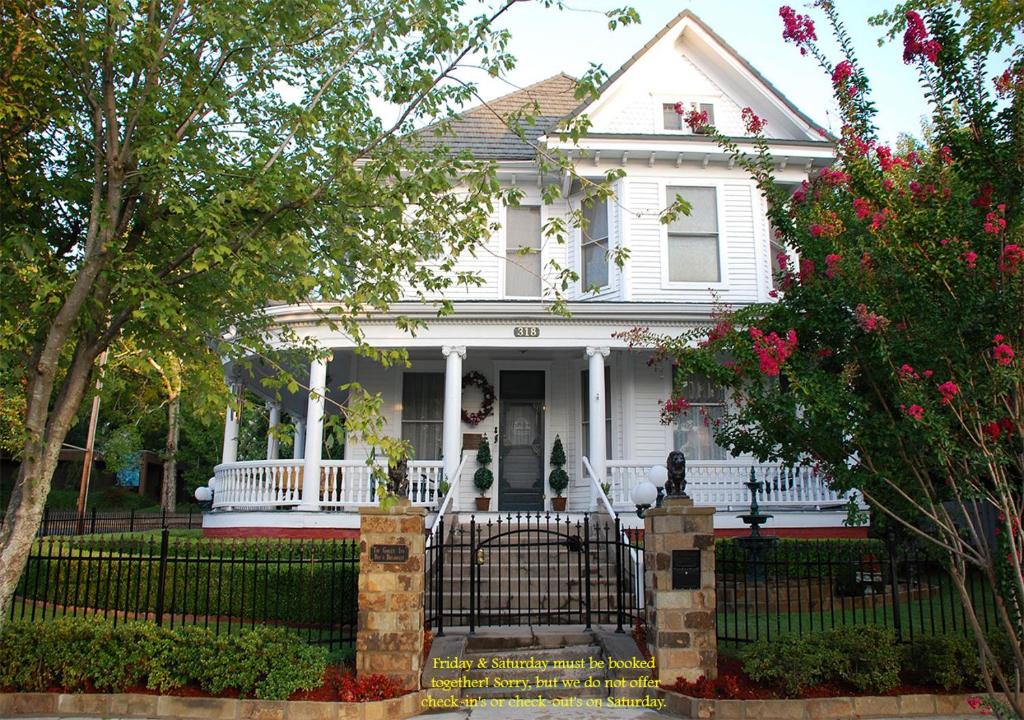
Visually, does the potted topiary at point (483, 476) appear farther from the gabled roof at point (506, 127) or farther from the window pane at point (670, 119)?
the window pane at point (670, 119)

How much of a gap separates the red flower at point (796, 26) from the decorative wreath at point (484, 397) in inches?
407

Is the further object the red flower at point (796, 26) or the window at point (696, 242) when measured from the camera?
the window at point (696, 242)

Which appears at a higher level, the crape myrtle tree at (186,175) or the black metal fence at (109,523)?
the crape myrtle tree at (186,175)

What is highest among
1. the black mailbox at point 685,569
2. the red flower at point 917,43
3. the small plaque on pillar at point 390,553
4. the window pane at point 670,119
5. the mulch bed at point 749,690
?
the window pane at point 670,119

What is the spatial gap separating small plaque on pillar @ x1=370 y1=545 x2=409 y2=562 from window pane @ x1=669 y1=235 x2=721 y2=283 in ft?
31.9

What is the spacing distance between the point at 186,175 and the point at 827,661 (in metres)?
Result: 7.84

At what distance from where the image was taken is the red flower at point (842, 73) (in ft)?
22.1

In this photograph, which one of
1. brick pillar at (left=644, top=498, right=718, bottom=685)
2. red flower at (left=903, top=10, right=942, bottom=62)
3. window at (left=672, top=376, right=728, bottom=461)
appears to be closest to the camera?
red flower at (left=903, top=10, right=942, bottom=62)

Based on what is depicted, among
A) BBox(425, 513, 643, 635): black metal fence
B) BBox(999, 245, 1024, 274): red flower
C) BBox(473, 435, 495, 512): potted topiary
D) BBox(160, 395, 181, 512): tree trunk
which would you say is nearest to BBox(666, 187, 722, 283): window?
BBox(473, 435, 495, 512): potted topiary

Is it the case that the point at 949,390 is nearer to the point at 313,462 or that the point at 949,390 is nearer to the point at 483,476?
the point at 483,476

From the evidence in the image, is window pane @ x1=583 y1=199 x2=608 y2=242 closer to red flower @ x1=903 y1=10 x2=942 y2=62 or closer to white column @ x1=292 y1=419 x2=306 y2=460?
white column @ x1=292 y1=419 x2=306 y2=460

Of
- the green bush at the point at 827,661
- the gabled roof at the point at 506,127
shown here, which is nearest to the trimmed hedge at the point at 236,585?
the green bush at the point at 827,661

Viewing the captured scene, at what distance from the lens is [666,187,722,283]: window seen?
1577 centimetres

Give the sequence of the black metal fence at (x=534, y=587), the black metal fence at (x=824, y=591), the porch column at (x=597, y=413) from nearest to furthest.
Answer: the black metal fence at (x=534, y=587)
the black metal fence at (x=824, y=591)
the porch column at (x=597, y=413)
